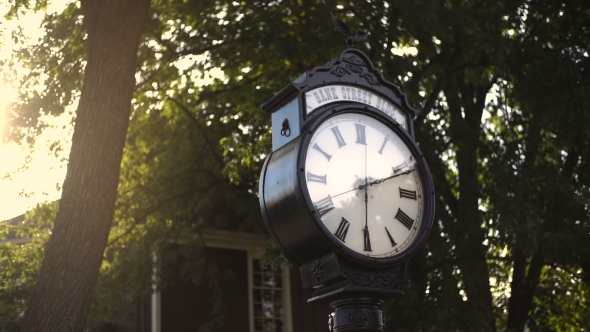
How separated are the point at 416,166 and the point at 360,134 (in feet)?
1.01

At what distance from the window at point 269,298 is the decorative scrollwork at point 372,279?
630 inches

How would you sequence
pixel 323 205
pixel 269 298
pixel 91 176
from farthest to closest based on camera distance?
1. pixel 269 298
2. pixel 91 176
3. pixel 323 205

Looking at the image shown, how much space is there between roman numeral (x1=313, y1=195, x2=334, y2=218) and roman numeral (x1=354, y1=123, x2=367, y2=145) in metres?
0.35

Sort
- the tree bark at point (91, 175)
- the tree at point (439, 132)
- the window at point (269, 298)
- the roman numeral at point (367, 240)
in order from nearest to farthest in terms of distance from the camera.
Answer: the roman numeral at point (367, 240)
the tree bark at point (91, 175)
the tree at point (439, 132)
the window at point (269, 298)

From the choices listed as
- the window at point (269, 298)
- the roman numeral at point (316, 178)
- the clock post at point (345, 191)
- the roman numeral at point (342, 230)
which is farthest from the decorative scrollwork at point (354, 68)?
the window at point (269, 298)

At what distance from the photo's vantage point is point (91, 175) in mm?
9641

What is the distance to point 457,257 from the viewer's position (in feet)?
42.2

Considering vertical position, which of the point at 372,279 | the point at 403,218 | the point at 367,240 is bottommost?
the point at 372,279

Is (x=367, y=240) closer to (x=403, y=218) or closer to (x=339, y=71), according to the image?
(x=403, y=218)

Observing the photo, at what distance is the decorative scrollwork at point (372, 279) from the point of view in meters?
3.11

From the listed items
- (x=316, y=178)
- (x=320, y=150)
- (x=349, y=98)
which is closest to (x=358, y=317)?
(x=316, y=178)

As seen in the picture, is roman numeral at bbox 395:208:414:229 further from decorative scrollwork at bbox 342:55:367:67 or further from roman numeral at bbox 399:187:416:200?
decorative scrollwork at bbox 342:55:367:67

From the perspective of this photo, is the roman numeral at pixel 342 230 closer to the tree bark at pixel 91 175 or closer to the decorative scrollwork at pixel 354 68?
the decorative scrollwork at pixel 354 68

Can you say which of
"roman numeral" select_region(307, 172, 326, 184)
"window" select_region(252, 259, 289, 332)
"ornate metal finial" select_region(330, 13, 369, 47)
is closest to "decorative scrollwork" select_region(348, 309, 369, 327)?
"roman numeral" select_region(307, 172, 326, 184)
